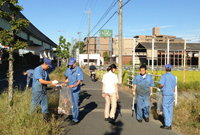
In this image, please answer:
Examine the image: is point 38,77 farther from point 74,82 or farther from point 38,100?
point 74,82

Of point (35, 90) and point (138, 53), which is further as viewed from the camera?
point (138, 53)

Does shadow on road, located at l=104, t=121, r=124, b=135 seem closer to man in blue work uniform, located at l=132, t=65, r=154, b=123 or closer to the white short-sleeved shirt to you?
man in blue work uniform, located at l=132, t=65, r=154, b=123

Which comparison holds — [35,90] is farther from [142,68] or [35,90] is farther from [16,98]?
[142,68]

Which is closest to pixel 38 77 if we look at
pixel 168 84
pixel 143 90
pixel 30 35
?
pixel 143 90

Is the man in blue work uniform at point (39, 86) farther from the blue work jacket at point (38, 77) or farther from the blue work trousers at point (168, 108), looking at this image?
the blue work trousers at point (168, 108)

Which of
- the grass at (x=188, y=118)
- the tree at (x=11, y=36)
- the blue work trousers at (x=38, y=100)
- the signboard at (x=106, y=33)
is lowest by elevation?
the grass at (x=188, y=118)

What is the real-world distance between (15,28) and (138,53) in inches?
2199

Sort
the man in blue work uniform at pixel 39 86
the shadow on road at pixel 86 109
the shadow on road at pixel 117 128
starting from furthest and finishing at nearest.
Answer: the shadow on road at pixel 86 109, the shadow on road at pixel 117 128, the man in blue work uniform at pixel 39 86

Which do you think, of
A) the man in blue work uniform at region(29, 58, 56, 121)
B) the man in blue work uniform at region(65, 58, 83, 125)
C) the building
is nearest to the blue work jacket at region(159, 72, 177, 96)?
the man in blue work uniform at region(65, 58, 83, 125)

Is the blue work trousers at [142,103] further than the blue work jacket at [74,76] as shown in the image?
Yes

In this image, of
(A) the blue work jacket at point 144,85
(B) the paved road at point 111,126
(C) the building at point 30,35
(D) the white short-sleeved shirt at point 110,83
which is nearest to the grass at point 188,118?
(B) the paved road at point 111,126

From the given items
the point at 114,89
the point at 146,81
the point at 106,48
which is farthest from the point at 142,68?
the point at 106,48

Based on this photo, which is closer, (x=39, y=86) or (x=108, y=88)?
(x=39, y=86)

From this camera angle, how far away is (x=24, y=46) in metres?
6.46
